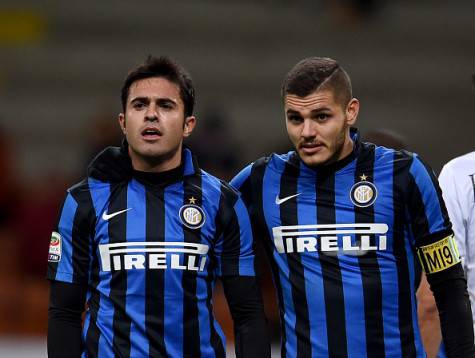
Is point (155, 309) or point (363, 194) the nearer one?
point (155, 309)

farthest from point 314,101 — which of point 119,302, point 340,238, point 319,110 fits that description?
point 119,302

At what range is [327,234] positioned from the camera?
150 inches

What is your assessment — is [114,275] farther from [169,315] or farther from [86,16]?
[86,16]

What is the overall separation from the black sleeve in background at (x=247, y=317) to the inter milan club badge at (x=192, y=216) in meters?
0.22

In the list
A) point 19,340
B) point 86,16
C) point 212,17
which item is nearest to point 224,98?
point 212,17

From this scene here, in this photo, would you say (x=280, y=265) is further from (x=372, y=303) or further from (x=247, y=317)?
(x=372, y=303)

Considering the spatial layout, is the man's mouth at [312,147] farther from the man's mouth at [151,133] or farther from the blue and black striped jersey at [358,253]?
the man's mouth at [151,133]

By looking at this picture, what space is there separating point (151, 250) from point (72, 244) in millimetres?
287

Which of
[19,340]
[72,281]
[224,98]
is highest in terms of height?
[224,98]

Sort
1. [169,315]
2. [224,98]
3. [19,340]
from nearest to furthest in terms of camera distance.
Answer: [169,315] < [19,340] < [224,98]

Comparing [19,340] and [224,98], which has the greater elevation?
[224,98]

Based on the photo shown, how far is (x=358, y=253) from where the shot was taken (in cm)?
378

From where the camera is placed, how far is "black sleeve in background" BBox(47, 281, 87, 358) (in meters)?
3.69

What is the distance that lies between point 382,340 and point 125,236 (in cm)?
97
